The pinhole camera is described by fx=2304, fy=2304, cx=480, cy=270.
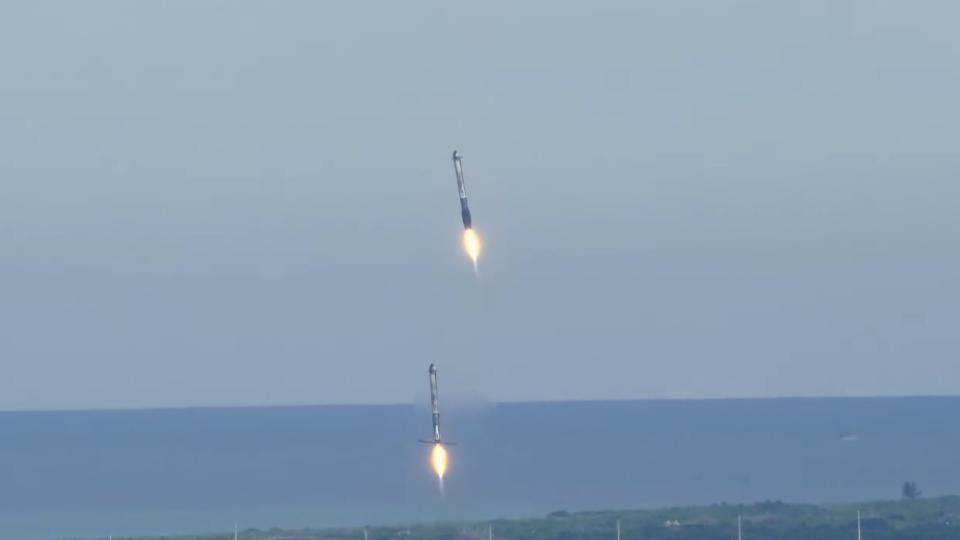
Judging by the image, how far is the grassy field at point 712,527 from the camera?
299ft

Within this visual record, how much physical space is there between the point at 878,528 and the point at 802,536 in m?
3.62

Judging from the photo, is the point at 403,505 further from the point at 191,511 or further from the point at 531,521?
the point at 531,521

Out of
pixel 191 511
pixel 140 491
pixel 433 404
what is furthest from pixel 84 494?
pixel 433 404

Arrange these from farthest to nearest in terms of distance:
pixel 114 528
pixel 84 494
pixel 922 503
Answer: pixel 84 494, pixel 114 528, pixel 922 503

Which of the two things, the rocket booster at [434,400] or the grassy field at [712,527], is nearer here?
the rocket booster at [434,400]

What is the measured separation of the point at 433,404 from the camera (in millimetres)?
61281

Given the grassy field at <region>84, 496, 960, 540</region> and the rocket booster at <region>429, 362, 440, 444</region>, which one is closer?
the rocket booster at <region>429, 362, 440, 444</region>

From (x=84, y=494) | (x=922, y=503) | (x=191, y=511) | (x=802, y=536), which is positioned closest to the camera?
(x=802, y=536)

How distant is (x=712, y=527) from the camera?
94500 mm

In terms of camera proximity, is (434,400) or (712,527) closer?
(434,400)

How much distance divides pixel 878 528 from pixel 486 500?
78.5m

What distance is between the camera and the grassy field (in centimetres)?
9125

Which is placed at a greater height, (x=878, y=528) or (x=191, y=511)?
(x=191, y=511)

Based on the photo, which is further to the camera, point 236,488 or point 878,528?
point 236,488
